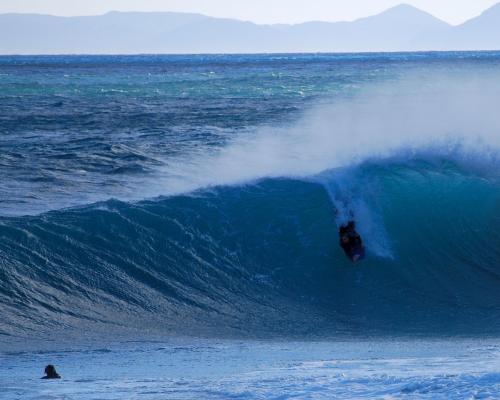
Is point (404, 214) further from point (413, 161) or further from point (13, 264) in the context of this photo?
point (13, 264)

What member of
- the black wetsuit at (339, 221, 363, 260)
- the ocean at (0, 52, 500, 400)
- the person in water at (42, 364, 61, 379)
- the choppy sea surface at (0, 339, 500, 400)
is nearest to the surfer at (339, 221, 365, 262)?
the black wetsuit at (339, 221, 363, 260)

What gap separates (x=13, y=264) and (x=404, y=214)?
5.30 meters

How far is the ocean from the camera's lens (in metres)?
7.99

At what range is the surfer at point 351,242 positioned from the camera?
492 inches

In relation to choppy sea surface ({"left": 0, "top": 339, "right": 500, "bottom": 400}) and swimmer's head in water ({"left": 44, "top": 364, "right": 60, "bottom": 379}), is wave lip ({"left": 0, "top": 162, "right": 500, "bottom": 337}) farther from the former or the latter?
swimmer's head in water ({"left": 44, "top": 364, "right": 60, "bottom": 379})

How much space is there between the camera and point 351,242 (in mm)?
12719

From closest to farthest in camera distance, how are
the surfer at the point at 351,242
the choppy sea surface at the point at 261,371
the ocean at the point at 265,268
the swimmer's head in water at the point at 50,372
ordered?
the choppy sea surface at the point at 261,371 → the swimmer's head in water at the point at 50,372 → the ocean at the point at 265,268 → the surfer at the point at 351,242

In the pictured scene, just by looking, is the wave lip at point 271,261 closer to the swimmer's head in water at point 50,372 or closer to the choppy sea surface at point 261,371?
the choppy sea surface at point 261,371

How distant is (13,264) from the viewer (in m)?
11.4

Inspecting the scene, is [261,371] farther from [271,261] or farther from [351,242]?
[351,242]

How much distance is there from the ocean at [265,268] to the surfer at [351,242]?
0.38 ft

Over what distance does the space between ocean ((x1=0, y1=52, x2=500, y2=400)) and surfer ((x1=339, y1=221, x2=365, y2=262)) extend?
0.12 meters

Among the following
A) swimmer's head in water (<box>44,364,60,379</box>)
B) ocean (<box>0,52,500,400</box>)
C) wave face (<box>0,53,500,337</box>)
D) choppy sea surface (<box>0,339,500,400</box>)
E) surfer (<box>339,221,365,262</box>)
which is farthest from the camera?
surfer (<box>339,221,365,262</box>)

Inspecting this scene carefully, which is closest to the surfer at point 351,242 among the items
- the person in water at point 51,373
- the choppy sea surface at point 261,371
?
the choppy sea surface at point 261,371
